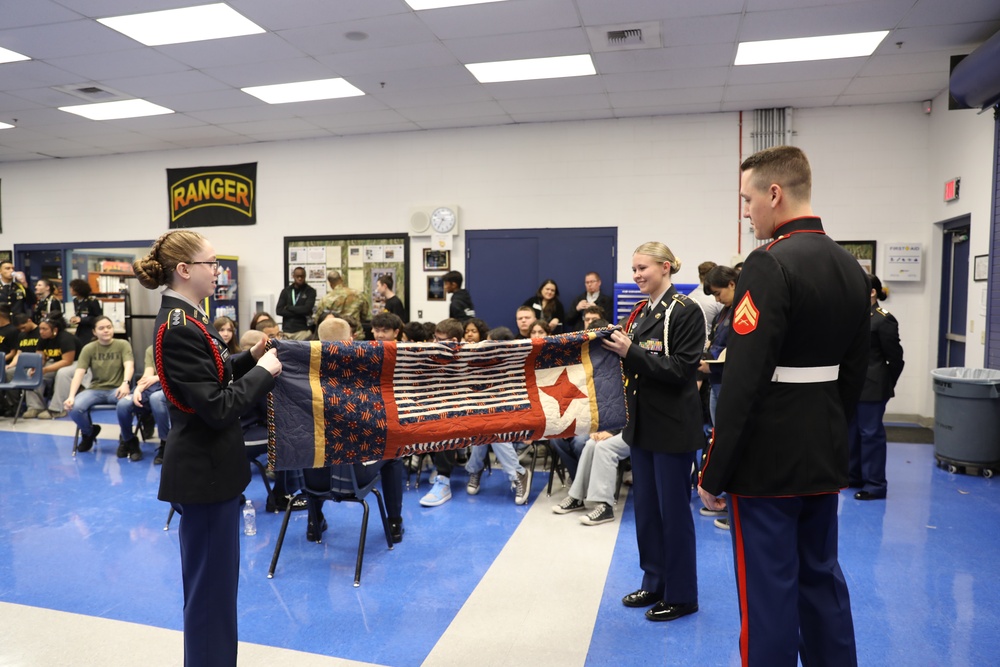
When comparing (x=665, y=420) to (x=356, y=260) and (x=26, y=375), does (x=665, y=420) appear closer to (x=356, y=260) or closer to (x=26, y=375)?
(x=356, y=260)

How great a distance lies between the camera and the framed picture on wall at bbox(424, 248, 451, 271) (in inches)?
331

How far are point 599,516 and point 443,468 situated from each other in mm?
1274

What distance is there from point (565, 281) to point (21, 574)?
602cm

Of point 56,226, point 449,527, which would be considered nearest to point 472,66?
point 449,527

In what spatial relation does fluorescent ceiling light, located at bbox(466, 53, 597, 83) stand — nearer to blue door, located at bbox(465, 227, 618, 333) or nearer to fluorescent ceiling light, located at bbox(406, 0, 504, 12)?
fluorescent ceiling light, located at bbox(406, 0, 504, 12)

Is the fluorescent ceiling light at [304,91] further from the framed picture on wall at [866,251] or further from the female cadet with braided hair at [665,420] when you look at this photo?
the framed picture on wall at [866,251]

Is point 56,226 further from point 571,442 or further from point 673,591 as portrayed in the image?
point 673,591

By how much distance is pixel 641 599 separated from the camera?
3.00 metres

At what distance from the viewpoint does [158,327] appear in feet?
6.63

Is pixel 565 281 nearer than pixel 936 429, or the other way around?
pixel 936 429

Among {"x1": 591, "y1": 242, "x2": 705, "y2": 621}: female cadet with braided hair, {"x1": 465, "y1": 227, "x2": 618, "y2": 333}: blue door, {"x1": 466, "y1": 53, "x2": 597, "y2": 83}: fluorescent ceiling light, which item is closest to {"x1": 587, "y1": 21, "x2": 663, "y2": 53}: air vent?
{"x1": 466, "y1": 53, "x2": 597, "y2": 83}: fluorescent ceiling light

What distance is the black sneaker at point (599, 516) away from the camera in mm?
4133

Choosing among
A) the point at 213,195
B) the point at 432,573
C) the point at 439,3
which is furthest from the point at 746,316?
the point at 213,195

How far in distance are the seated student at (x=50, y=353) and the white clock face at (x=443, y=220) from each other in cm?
460
